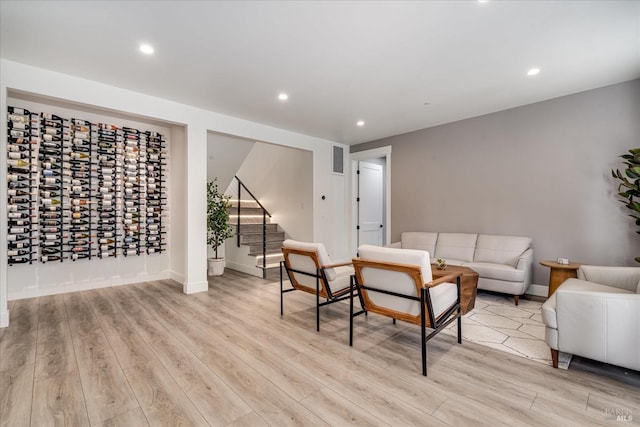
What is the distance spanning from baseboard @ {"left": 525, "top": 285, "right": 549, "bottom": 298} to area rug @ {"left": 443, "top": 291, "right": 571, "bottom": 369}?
0.24 m

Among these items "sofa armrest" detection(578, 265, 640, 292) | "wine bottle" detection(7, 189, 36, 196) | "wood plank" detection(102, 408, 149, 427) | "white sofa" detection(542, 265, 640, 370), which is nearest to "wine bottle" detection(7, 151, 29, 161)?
"wine bottle" detection(7, 189, 36, 196)

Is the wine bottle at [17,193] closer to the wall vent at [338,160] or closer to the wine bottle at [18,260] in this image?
the wine bottle at [18,260]

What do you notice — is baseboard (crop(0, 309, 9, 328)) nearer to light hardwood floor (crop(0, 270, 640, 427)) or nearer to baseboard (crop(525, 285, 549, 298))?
light hardwood floor (crop(0, 270, 640, 427))

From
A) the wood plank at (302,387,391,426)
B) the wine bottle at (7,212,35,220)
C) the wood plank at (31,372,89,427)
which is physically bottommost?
the wood plank at (302,387,391,426)

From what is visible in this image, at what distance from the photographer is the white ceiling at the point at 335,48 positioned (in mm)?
2426

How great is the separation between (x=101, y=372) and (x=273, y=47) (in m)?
3.17

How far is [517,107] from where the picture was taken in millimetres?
4602

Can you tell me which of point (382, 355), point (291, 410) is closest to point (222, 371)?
point (291, 410)

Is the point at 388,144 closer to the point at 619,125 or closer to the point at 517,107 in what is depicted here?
the point at 517,107

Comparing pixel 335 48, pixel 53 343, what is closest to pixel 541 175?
pixel 335 48

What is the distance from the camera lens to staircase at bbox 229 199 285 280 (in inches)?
230

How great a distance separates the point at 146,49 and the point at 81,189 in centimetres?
258

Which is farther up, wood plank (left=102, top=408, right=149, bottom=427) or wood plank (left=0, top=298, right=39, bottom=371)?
wood plank (left=0, top=298, right=39, bottom=371)

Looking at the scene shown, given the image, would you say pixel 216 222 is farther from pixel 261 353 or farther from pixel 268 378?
pixel 268 378
